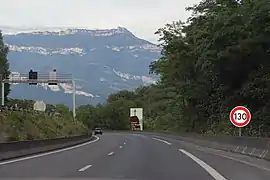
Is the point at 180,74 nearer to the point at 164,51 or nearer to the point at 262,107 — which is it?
the point at 164,51

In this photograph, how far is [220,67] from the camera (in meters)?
49.8

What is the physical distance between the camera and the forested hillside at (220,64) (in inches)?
1732

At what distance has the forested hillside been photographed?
44000 millimetres

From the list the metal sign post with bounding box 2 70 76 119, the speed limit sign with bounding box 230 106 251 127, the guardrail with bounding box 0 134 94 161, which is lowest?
the guardrail with bounding box 0 134 94 161

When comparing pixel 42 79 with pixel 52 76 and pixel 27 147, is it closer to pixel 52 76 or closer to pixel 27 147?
pixel 52 76

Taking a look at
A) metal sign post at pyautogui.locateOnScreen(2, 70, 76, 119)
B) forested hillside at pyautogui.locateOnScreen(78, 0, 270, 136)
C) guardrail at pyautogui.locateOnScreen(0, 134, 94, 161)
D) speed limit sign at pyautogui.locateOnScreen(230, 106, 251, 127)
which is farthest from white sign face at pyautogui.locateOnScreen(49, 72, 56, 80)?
speed limit sign at pyautogui.locateOnScreen(230, 106, 251, 127)

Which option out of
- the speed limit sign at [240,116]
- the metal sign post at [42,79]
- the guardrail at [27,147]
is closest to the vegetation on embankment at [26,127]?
the guardrail at [27,147]

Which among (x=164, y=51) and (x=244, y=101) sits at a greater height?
(x=164, y=51)

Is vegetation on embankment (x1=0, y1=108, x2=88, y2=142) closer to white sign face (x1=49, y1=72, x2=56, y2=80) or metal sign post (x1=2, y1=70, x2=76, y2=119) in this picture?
metal sign post (x1=2, y1=70, x2=76, y2=119)

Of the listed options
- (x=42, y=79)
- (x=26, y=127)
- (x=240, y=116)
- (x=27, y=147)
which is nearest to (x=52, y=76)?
(x=42, y=79)

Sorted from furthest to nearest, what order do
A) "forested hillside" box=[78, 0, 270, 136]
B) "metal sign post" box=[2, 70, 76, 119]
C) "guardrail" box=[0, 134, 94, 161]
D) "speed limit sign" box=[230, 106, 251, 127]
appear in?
"metal sign post" box=[2, 70, 76, 119] < "forested hillside" box=[78, 0, 270, 136] < "speed limit sign" box=[230, 106, 251, 127] < "guardrail" box=[0, 134, 94, 161]

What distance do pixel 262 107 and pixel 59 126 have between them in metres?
22.0

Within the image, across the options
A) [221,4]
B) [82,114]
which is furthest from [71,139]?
[82,114]

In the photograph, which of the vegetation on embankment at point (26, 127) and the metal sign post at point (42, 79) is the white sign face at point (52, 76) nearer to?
the metal sign post at point (42, 79)
